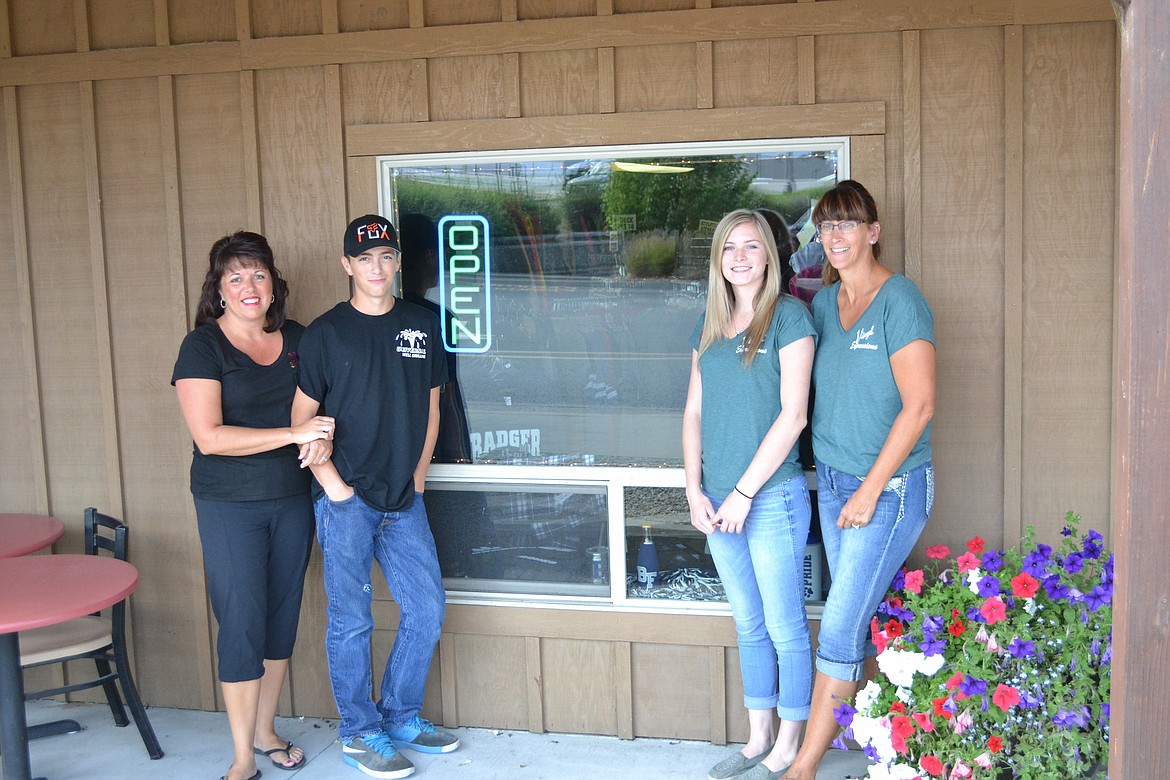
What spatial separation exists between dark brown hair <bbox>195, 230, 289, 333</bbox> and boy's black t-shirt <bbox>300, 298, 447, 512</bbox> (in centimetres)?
19

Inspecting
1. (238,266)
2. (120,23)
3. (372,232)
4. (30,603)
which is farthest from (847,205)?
(120,23)

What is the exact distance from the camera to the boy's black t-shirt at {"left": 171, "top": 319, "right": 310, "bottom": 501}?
313 cm

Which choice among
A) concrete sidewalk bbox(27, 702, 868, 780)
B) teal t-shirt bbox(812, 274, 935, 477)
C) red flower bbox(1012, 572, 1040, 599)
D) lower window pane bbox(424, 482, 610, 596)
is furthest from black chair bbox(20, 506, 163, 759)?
red flower bbox(1012, 572, 1040, 599)

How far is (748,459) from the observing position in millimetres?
2994

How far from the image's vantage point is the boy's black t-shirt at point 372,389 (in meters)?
3.19

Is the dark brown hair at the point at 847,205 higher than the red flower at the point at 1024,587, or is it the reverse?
the dark brown hair at the point at 847,205

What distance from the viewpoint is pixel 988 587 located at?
8.86 feet

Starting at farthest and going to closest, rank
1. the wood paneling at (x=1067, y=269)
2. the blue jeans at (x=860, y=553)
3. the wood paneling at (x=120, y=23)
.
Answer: the wood paneling at (x=120, y=23), the wood paneling at (x=1067, y=269), the blue jeans at (x=860, y=553)

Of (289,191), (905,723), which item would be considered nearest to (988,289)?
(905,723)

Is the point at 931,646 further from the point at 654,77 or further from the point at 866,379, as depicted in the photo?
the point at 654,77

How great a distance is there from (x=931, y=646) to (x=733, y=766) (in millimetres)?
806

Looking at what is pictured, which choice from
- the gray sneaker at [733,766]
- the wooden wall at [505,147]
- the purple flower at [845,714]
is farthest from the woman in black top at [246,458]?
the purple flower at [845,714]

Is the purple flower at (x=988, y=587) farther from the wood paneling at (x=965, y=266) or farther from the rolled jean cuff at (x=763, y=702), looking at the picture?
the rolled jean cuff at (x=763, y=702)

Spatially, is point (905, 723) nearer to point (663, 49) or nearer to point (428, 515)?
point (428, 515)
